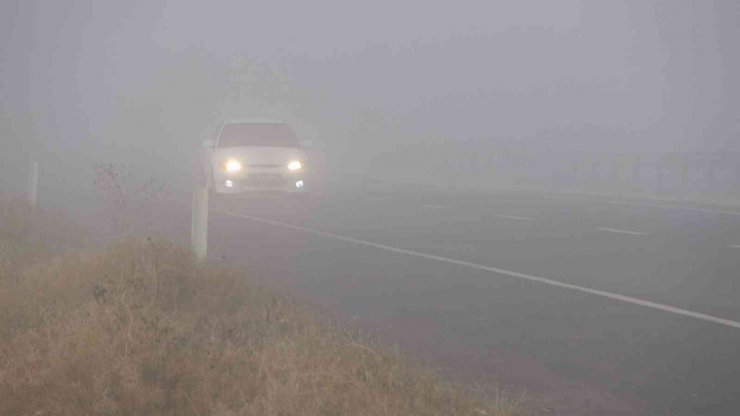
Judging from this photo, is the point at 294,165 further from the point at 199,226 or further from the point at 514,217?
the point at 199,226

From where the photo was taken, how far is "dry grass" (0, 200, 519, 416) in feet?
22.1

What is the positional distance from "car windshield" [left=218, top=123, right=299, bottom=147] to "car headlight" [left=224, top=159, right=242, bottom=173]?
4.91 feet

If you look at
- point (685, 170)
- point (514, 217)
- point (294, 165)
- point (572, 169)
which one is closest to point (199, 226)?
point (514, 217)

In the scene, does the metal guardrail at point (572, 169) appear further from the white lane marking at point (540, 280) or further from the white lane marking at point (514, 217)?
the white lane marking at point (540, 280)

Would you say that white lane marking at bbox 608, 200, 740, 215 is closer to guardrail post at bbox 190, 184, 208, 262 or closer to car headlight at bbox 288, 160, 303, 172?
car headlight at bbox 288, 160, 303, 172

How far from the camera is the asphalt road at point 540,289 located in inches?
320

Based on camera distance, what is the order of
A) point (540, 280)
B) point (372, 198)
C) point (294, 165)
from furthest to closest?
point (372, 198) < point (294, 165) < point (540, 280)

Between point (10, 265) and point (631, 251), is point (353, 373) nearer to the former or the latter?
point (10, 265)

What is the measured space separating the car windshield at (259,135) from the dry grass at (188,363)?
14914mm

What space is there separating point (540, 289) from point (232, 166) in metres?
11.7

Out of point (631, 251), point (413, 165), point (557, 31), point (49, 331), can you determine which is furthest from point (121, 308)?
point (557, 31)

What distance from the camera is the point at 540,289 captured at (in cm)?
1211

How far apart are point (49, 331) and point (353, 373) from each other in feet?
7.66

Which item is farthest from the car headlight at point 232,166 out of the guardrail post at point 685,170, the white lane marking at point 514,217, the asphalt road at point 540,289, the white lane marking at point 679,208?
the guardrail post at point 685,170
